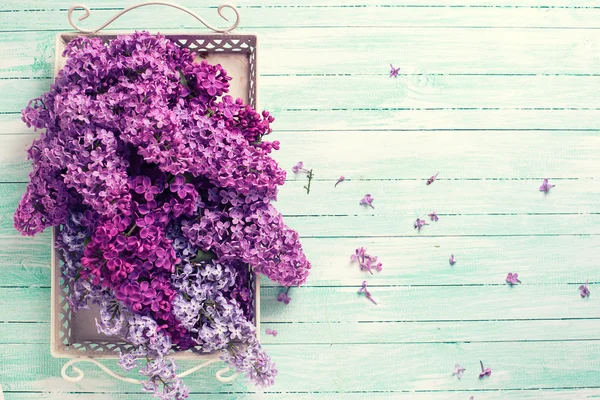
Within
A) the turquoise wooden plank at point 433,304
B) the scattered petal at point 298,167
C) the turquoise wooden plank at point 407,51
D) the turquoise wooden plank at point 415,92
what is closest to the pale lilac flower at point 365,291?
the turquoise wooden plank at point 433,304

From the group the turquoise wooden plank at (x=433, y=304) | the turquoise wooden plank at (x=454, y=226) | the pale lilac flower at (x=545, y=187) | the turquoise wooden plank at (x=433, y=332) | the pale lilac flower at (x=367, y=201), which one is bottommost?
the turquoise wooden plank at (x=433, y=332)

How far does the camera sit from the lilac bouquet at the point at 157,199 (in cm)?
115

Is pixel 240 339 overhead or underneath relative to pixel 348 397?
overhead

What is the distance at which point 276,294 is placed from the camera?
5.16 feet

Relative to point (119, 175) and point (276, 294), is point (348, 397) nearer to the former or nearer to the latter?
point (276, 294)

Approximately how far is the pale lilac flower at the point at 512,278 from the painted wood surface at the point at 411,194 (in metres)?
0.02

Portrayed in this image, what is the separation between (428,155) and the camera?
63.6 inches

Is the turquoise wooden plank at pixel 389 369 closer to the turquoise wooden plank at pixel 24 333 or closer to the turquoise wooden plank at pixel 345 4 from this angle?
the turquoise wooden plank at pixel 24 333

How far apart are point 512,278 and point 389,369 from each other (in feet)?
1.48

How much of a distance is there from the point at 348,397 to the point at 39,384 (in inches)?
35.0

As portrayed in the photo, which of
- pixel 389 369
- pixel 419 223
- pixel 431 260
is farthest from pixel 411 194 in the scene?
pixel 389 369

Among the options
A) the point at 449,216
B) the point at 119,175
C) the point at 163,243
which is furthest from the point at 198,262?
the point at 449,216

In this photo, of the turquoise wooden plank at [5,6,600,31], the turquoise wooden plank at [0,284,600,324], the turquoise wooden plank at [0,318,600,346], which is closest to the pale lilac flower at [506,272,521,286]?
the turquoise wooden plank at [0,284,600,324]

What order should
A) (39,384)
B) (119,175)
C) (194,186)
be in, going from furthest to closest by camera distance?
(39,384), (194,186), (119,175)
